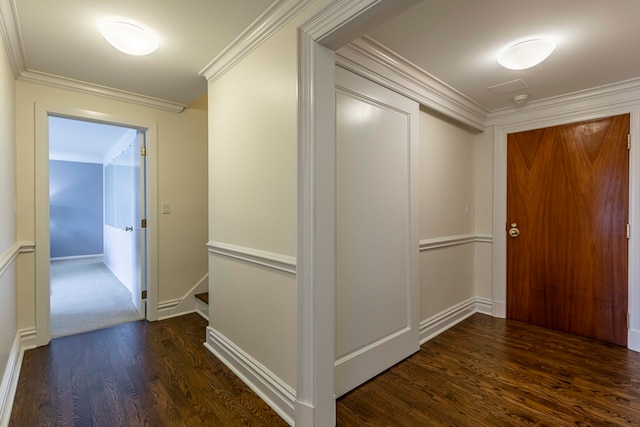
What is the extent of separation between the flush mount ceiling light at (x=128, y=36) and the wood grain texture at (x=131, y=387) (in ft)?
7.00

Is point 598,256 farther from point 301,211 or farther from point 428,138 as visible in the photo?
point 301,211

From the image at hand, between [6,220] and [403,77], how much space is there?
2.79 meters

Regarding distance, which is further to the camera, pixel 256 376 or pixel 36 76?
pixel 36 76

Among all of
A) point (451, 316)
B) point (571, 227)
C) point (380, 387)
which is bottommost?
point (380, 387)

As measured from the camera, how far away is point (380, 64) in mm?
2049

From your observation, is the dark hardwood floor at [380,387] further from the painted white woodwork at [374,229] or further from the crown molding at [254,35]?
the crown molding at [254,35]

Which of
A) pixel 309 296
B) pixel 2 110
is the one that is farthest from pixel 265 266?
pixel 2 110

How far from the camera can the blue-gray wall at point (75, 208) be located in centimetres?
662

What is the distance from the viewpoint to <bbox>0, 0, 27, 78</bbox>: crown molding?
1.56 m

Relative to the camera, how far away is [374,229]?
2.06 m

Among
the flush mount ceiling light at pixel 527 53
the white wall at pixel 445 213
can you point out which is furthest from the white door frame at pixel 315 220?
the white wall at pixel 445 213

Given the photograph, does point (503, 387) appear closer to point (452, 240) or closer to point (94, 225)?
point (452, 240)

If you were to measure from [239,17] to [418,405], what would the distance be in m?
2.48

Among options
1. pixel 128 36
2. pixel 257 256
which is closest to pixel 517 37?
pixel 257 256
